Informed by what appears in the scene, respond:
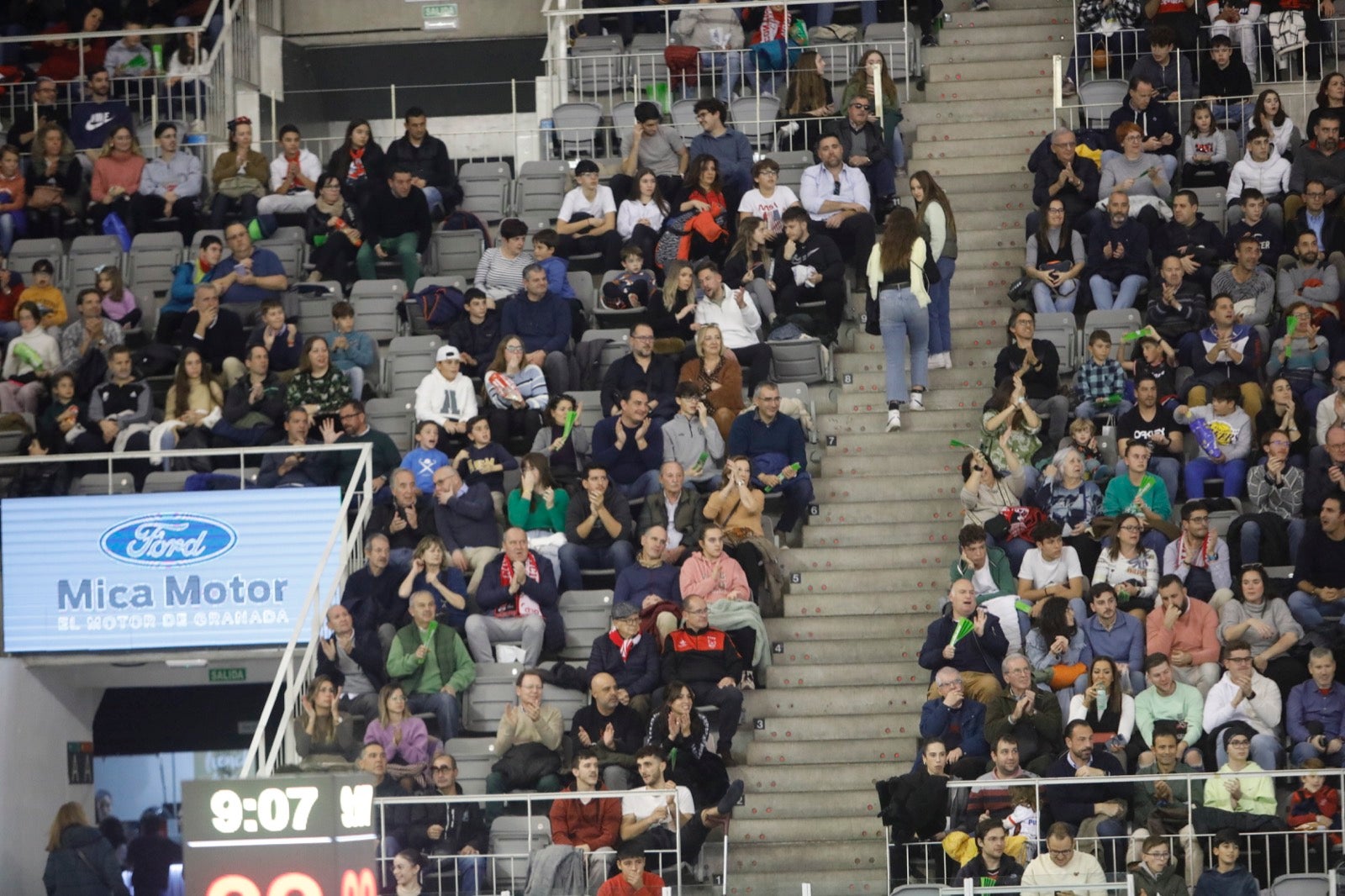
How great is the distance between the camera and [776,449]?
48.4 ft

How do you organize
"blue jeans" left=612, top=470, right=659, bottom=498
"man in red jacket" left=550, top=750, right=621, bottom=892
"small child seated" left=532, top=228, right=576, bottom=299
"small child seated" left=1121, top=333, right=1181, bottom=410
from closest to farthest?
"man in red jacket" left=550, top=750, right=621, bottom=892 → "blue jeans" left=612, top=470, right=659, bottom=498 → "small child seated" left=1121, top=333, right=1181, bottom=410 → "small child seated" left=532, top=228, right=576, bottom=299

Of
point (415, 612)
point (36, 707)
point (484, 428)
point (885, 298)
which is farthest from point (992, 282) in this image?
point (36, 707)

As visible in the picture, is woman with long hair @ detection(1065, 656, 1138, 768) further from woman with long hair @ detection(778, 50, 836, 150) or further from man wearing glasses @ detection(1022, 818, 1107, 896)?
woman with long hair @ detection(778, 50, 836, 150)

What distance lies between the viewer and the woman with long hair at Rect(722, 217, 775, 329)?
1609 centimetres

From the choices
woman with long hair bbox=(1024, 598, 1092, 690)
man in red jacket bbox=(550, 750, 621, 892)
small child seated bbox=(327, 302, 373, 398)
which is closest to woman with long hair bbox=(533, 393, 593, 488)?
small child seated bbox=(327, 302, 373, 398)

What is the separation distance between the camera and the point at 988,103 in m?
18.4

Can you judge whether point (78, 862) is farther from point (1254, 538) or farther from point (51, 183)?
point (1254, 538)

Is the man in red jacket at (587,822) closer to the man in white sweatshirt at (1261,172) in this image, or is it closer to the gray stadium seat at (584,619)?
the gray stadium seat at (584,619)

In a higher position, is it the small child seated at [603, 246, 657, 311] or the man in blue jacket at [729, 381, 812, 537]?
the small child seated at [603, 246, 657, 311]

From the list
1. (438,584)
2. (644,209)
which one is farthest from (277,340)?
(438,584)

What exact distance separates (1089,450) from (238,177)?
770 cm

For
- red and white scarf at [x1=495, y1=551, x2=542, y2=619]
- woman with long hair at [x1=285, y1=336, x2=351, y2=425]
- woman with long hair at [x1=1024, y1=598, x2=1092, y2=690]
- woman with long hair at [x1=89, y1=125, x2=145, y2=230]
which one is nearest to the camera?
woman with long hair at [x1=1024, y1=598, x2=1092, y2=690]

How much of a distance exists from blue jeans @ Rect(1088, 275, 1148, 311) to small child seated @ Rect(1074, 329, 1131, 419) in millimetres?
975

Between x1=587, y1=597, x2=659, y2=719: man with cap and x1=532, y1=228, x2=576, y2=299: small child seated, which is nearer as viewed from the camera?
x1=587, y1=597, x2=659, y2=719: man with cap
